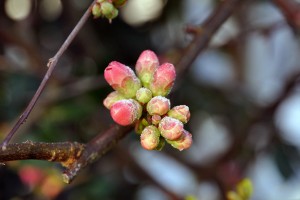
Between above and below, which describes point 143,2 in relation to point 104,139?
below

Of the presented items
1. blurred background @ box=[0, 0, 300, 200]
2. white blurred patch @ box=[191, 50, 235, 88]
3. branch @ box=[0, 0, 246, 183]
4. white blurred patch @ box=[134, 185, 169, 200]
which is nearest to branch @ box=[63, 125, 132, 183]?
branch @ box=[0, 0, 246, 183]

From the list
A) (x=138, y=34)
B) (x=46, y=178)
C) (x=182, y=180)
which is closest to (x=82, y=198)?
(x=46, y=178)

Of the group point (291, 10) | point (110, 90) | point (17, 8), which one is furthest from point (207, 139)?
point (291, 10)

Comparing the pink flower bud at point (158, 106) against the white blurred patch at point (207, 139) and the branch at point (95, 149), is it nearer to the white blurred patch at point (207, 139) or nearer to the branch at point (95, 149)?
the branch at point (95, 149)

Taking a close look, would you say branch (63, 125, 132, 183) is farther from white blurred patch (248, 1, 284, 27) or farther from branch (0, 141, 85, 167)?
white blurred patch (248, 1, 284, 27)

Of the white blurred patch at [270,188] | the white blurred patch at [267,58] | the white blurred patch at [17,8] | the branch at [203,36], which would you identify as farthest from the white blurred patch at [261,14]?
the branch at [203,36]

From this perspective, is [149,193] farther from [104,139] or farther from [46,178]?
[104,139]
